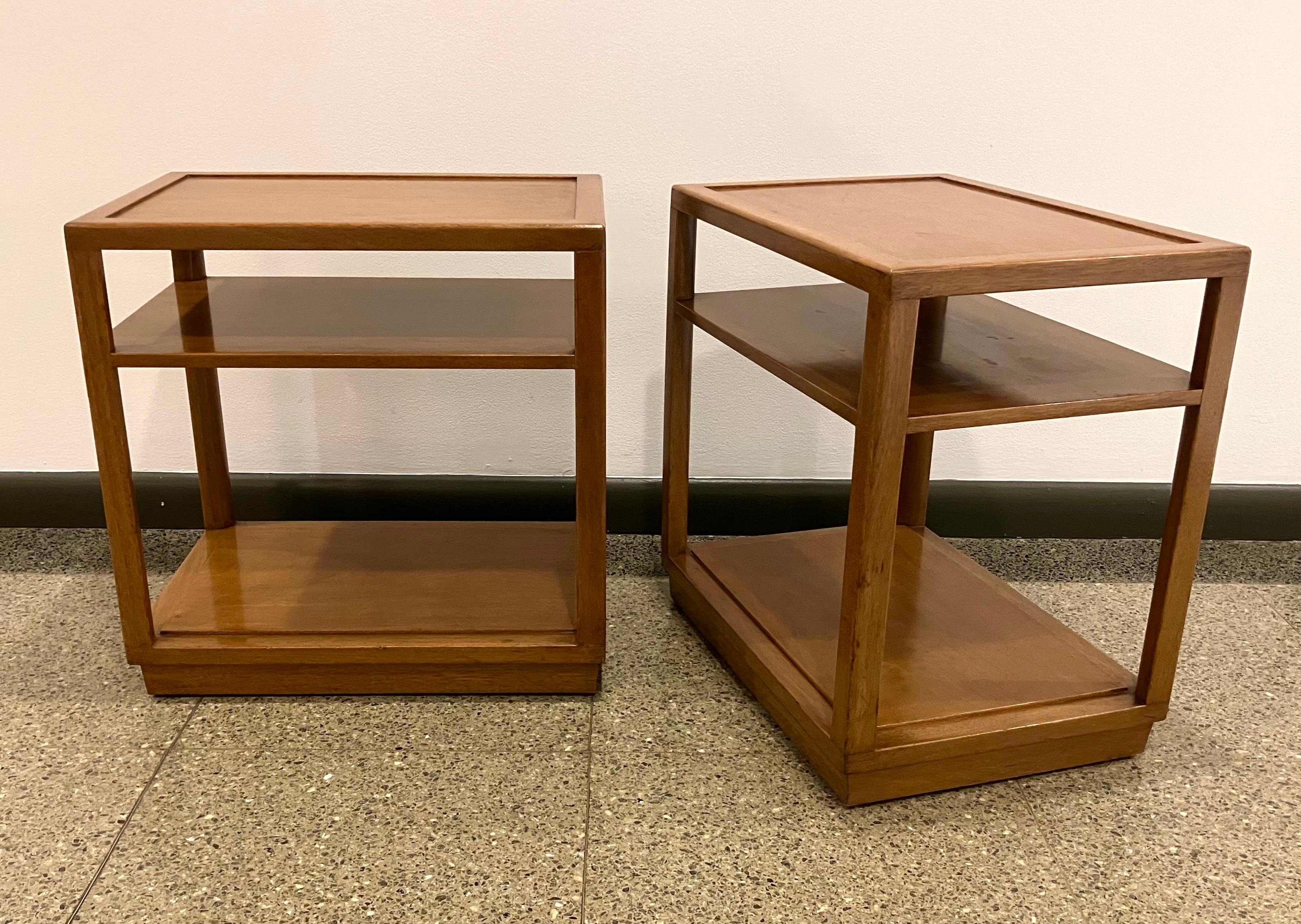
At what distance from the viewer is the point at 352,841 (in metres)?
0.96

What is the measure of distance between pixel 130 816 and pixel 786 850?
59 centimetres

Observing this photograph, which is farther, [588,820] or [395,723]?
[395,723]

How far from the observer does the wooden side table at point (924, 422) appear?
87 centimetres

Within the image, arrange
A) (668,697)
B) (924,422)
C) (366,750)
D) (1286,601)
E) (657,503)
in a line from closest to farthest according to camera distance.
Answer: (924,422), (366,750), (668,697), (1286,601), (657,503)

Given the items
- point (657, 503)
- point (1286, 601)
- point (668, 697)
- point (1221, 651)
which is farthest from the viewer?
point (657, 503)

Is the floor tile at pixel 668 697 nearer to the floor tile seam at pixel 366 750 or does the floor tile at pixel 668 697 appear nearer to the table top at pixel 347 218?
the floor tile seam at pixel 366 750

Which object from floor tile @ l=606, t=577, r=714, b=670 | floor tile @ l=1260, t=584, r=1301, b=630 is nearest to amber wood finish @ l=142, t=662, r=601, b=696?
floor tile @ l=606, t=577, r=714, b=670

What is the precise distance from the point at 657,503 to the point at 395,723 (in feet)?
1.75

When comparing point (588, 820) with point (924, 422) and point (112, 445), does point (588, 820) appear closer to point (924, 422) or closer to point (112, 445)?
point (924, 422)

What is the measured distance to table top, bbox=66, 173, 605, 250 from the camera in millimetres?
970

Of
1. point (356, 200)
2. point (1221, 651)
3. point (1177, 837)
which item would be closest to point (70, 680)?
point (356, 200)

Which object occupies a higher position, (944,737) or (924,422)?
(924,422)

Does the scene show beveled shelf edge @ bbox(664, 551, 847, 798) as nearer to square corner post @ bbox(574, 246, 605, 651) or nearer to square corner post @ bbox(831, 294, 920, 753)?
square corner post @ bbox(831, 294, 920, 753)

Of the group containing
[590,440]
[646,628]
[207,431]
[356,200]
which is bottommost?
[646,628]
